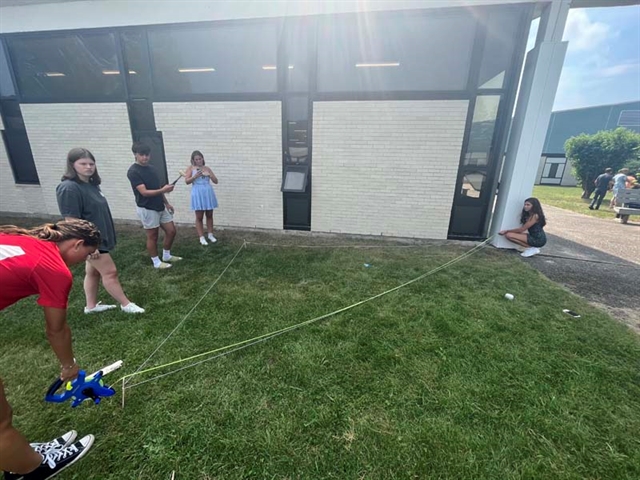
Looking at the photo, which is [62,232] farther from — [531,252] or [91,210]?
[531,252]

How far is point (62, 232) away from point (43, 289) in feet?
1.14

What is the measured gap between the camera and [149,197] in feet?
11.7

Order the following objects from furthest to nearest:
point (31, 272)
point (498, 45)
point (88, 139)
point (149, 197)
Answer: point (88, 139)
point (498, 45)
point (149, 197)
point (31, 272)

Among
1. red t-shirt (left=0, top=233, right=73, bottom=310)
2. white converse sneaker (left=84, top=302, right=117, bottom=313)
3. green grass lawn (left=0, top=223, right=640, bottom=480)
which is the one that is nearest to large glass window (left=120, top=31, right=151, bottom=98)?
green grass lawn (left=0, top=223, right=640, bottom=480)

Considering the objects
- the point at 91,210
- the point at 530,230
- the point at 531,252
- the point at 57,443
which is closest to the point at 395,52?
the point at 530,230

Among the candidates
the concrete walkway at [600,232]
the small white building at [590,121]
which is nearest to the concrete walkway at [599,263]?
the concrete walkway at [600,232]

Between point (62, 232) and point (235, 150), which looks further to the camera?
point (235, 150)

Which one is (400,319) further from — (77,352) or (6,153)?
(6,153)

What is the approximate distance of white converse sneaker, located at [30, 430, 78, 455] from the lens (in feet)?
5.08

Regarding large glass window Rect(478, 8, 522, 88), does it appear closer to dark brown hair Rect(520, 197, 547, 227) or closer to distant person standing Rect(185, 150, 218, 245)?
dark brown hair Rect(520, 197, 547, 227)

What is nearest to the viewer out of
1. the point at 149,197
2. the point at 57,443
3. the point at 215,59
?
the point at 57,443

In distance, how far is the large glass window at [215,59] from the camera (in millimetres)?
5066

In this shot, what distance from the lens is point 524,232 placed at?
478cm

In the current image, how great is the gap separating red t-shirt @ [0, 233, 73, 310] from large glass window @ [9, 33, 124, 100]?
18.6 ft
